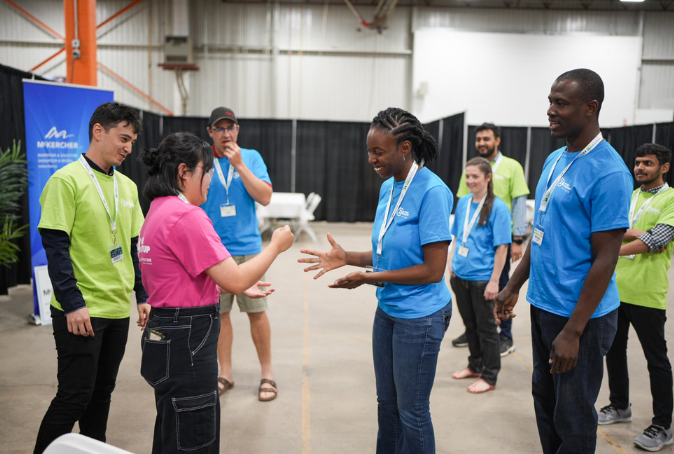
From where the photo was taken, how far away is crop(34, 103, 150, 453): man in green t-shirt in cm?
182

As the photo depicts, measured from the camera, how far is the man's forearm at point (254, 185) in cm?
276

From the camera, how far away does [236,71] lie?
41.0 feet

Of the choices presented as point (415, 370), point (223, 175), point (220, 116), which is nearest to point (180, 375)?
point (415, 370)

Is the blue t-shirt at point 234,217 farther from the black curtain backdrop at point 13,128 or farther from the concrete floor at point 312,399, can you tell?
the black curtain backdrop at point 13,128

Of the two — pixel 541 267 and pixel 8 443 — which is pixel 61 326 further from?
pixel 541 267

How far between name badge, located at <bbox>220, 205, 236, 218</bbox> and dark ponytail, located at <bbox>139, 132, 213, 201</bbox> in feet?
4.17

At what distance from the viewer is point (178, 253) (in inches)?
58.1

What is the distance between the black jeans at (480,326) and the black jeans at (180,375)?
2.06m

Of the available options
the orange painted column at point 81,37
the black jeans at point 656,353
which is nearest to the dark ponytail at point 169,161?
the black jeans at point 656,353

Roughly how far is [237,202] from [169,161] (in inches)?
52.4

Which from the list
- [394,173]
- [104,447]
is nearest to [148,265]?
[104,447]

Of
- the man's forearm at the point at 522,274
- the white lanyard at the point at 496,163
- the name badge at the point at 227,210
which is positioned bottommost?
the man's forearm at the point at 522,274

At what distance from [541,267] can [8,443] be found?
102 inches

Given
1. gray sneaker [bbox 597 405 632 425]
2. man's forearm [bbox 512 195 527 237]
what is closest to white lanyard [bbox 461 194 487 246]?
man's forearm [bbox 512 195 527 237]
